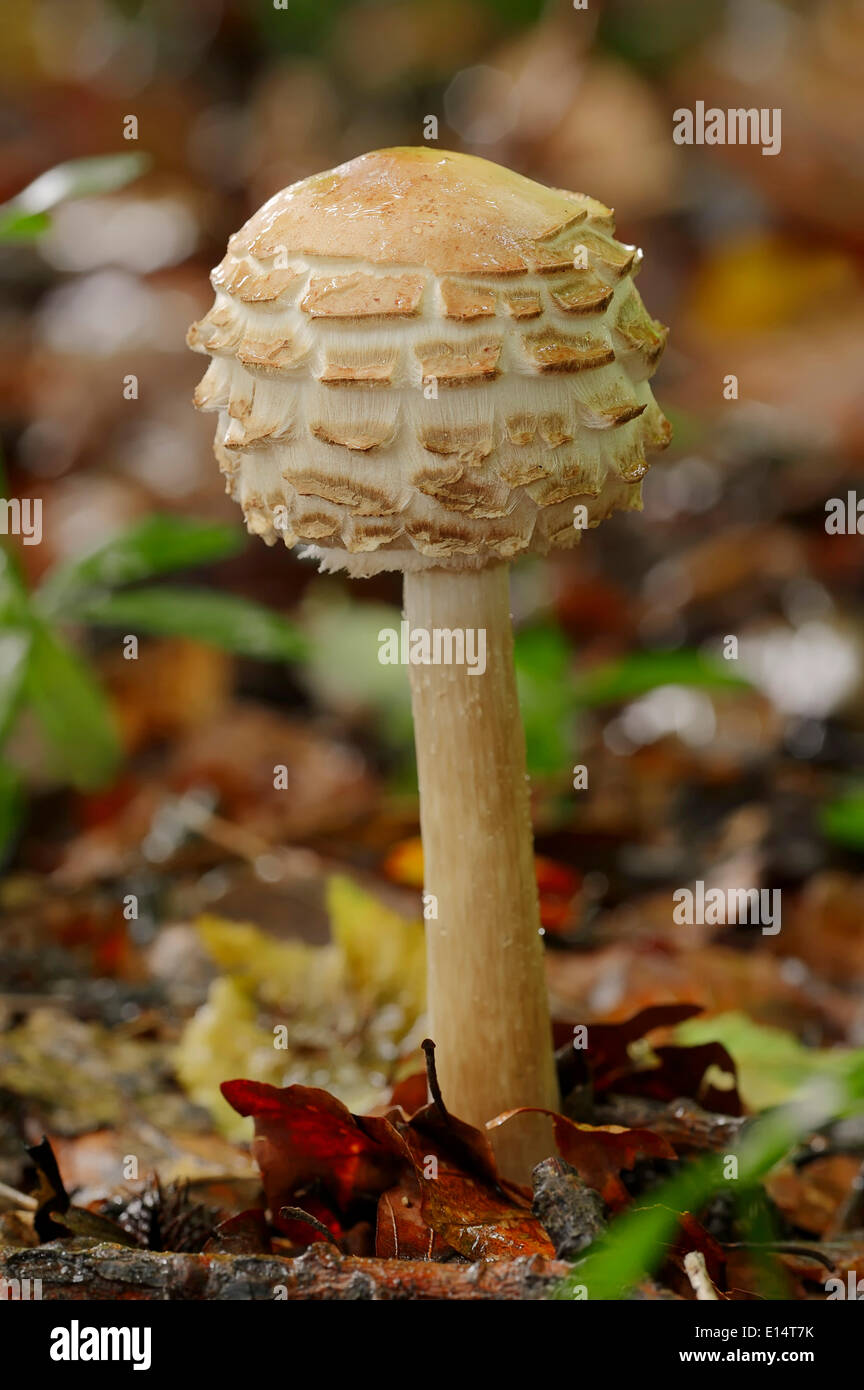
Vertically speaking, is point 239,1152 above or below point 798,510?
below

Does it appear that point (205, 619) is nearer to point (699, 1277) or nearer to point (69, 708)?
point (69, 708)

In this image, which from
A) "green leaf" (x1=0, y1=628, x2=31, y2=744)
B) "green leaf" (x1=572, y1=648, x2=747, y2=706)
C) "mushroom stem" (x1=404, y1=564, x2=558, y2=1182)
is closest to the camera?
"mushroom stem" (x1=404, y1=564, x2=558, y2=1182)

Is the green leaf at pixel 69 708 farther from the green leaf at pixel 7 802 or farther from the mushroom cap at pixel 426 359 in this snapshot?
the mushroom cap at pixel 426 359

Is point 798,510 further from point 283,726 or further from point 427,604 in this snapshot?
point 427,604

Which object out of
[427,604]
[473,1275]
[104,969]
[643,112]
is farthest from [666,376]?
[473,1275]

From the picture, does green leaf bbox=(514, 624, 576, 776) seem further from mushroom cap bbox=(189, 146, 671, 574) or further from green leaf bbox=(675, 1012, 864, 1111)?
mushroom cap bbox=(189, 146, 671, 574)

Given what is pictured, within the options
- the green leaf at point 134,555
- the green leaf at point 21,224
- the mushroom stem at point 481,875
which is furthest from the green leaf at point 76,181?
the mushroom stem at point 481,875

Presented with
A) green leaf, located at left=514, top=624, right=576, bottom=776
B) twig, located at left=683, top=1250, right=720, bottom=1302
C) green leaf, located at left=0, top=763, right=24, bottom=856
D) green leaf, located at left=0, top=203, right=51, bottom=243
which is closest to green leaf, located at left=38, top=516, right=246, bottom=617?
green leaf, located at left=0, top=763, right=24, bottom=856
